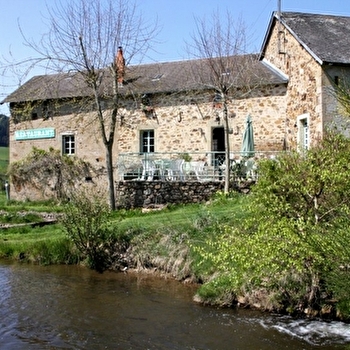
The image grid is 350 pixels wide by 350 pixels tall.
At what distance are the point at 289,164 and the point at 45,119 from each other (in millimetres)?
16111

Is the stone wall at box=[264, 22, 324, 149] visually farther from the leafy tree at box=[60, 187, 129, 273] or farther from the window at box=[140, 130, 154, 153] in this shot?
the leafy tree at box=[60, 187, 129, 273]

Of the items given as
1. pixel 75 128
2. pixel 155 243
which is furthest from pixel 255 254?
pixel 75 128

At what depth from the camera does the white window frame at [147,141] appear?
20.9 m

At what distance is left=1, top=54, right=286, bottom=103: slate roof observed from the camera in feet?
61.8

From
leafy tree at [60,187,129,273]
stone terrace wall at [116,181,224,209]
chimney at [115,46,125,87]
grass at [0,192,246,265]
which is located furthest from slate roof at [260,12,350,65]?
leafy tree at [60,187,129,273]

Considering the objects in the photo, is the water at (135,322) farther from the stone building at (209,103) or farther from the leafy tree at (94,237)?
the stone building at (209,103)

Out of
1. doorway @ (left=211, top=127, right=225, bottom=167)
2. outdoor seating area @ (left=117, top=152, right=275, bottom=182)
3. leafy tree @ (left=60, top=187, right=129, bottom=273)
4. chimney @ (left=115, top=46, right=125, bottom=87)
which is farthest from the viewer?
doorway @ (left=211, top=127, right=225, bottom=167)

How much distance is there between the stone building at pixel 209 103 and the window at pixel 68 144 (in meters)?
0.05

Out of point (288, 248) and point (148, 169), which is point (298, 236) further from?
point (148, 169)

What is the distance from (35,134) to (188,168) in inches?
337

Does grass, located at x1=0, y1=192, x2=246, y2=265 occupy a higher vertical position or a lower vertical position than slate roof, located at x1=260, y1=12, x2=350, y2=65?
lower

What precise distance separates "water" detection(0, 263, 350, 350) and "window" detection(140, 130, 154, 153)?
10.9 m

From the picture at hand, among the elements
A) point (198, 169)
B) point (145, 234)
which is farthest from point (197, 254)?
point (198, 169)

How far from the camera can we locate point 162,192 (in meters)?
17.1
